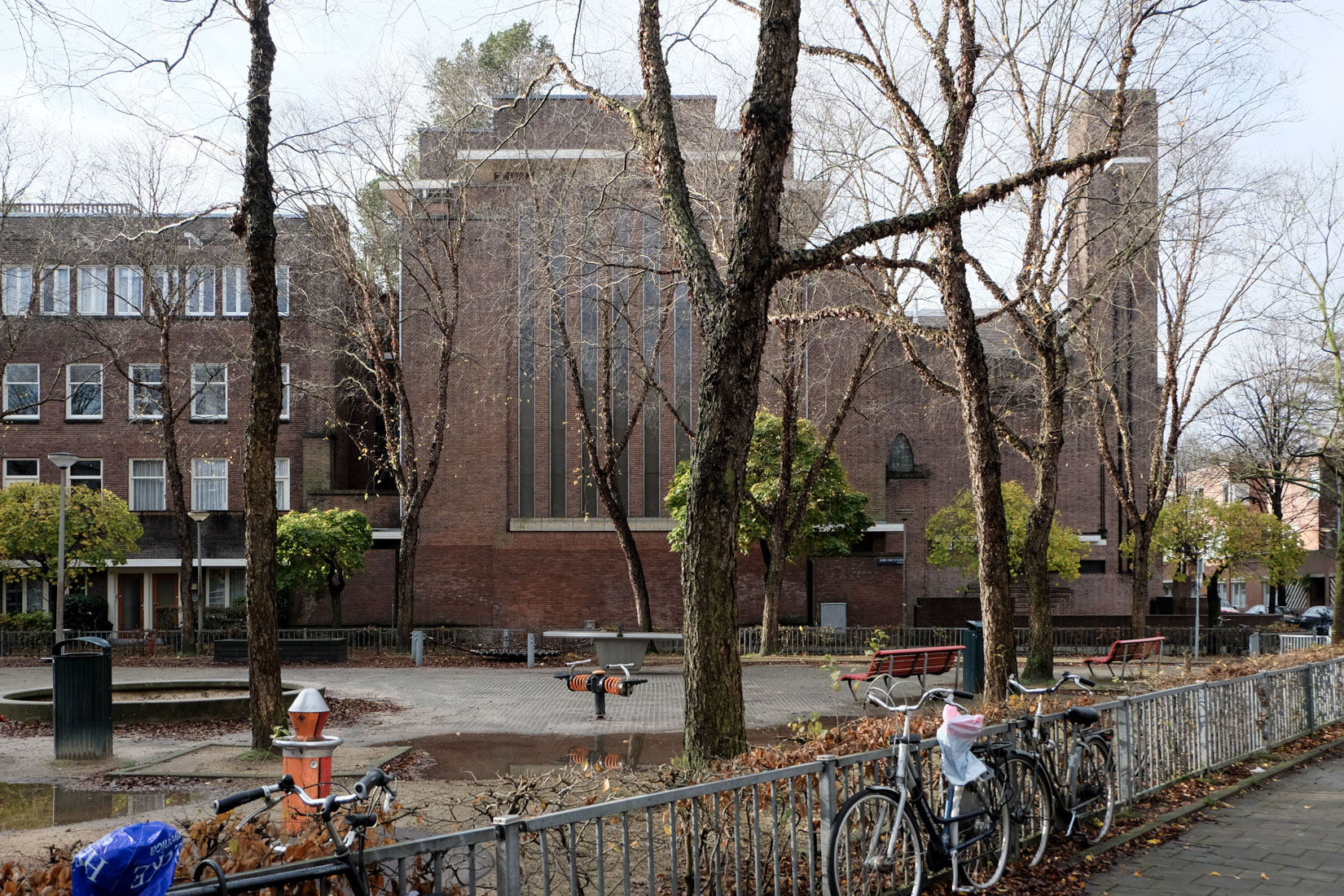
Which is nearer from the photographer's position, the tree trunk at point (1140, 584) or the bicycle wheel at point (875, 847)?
the bicycle wheel at point (875, 847)

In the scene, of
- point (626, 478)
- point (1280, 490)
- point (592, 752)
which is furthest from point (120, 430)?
point (1280, 490)

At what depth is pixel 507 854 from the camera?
4465 millimetres

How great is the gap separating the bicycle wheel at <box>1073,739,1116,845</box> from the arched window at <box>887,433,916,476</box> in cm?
3350

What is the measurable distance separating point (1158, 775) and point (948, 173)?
730cm

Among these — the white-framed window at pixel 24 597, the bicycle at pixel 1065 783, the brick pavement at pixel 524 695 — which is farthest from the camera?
the white-framed window at pixel 24 597

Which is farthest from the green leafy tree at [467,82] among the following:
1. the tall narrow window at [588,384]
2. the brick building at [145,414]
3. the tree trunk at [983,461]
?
the tree trunk at [983,461]

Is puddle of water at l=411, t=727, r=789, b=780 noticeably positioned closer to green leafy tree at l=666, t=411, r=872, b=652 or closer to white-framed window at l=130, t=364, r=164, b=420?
green leafy tree at l=666, t=411, r=872, b=652

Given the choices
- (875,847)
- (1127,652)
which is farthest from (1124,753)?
(1127,652)

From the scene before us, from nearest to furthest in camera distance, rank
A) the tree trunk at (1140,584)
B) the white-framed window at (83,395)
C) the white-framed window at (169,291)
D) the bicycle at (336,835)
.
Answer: the bicycle at (336,835), the tree trunk at (1140,584), the white-framed window at (169,291), the white-framed window at (83,395)

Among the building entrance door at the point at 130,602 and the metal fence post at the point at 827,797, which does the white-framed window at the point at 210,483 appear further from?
the metal fence post at the point at 827,797

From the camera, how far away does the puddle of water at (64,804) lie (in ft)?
32.2

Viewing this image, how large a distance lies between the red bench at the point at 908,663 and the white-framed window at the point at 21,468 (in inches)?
1242

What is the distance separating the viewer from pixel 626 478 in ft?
121

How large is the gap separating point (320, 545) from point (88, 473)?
1302 centimetres
